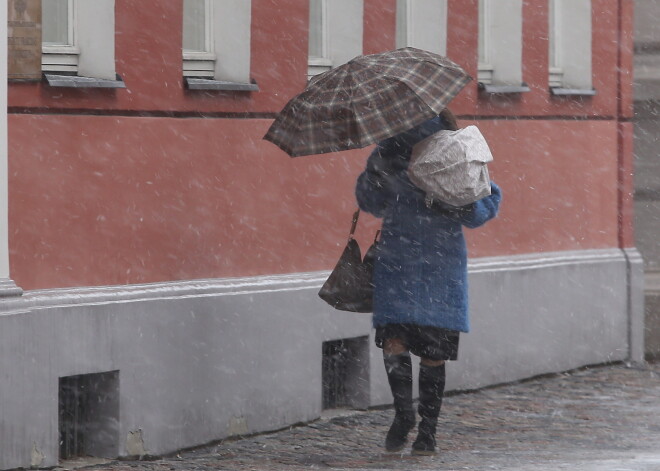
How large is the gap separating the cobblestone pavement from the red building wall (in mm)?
956

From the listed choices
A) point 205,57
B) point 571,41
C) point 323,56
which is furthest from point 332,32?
point 571,41

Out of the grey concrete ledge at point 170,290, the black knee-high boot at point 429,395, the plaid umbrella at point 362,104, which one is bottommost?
the black knee-high boot at point 429,395

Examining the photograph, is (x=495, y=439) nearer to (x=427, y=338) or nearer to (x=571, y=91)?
(x=427, y=338)

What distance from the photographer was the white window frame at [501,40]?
11984mm

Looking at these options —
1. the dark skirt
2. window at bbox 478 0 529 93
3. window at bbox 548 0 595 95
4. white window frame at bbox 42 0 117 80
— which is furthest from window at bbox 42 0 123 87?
window at bbox 548 0 595 95

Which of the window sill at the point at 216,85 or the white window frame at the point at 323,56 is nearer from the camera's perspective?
the window sill at the point at 216,85

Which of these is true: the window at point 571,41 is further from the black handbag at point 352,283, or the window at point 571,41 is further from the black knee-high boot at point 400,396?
the black knee-high boot at point 400,396

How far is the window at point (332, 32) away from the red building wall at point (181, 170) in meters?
0.17

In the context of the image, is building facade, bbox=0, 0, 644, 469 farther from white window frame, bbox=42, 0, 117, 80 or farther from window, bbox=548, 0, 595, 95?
window, bbox=548, 0, 595, 95

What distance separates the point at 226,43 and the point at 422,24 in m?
2.19

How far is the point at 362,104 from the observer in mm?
7809

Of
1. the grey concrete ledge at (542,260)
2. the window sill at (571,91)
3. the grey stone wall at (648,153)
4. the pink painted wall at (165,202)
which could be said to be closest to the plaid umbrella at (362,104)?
the pink painted wall at (165,202)

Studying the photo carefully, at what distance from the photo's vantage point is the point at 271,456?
338 inches

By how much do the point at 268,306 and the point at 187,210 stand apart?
78 cm
